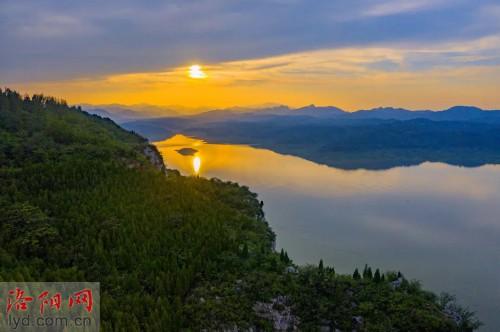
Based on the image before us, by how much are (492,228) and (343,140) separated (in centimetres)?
11678

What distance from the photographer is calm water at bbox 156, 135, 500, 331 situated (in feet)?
114

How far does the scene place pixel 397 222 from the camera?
50750 millimetres

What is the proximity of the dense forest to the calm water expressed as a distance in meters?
12.7

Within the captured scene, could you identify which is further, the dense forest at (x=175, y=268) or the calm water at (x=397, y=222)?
the calm water at (x=397, y=222)

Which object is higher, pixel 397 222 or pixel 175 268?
pixel 175 268

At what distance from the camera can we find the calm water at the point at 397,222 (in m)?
34.9

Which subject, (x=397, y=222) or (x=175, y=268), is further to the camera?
(x=397, y=222)

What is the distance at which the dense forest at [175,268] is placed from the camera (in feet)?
54.7

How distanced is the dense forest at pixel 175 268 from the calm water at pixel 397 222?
1275 centimetres

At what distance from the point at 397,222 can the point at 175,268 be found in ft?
127

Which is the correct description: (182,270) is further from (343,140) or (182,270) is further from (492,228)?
(343,140)

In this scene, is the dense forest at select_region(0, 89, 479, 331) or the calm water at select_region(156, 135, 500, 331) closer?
the dense forest at select_region(0, 89, 479, 331)

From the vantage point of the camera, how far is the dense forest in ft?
54.7

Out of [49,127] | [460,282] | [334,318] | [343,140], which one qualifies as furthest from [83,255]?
[343,140]
